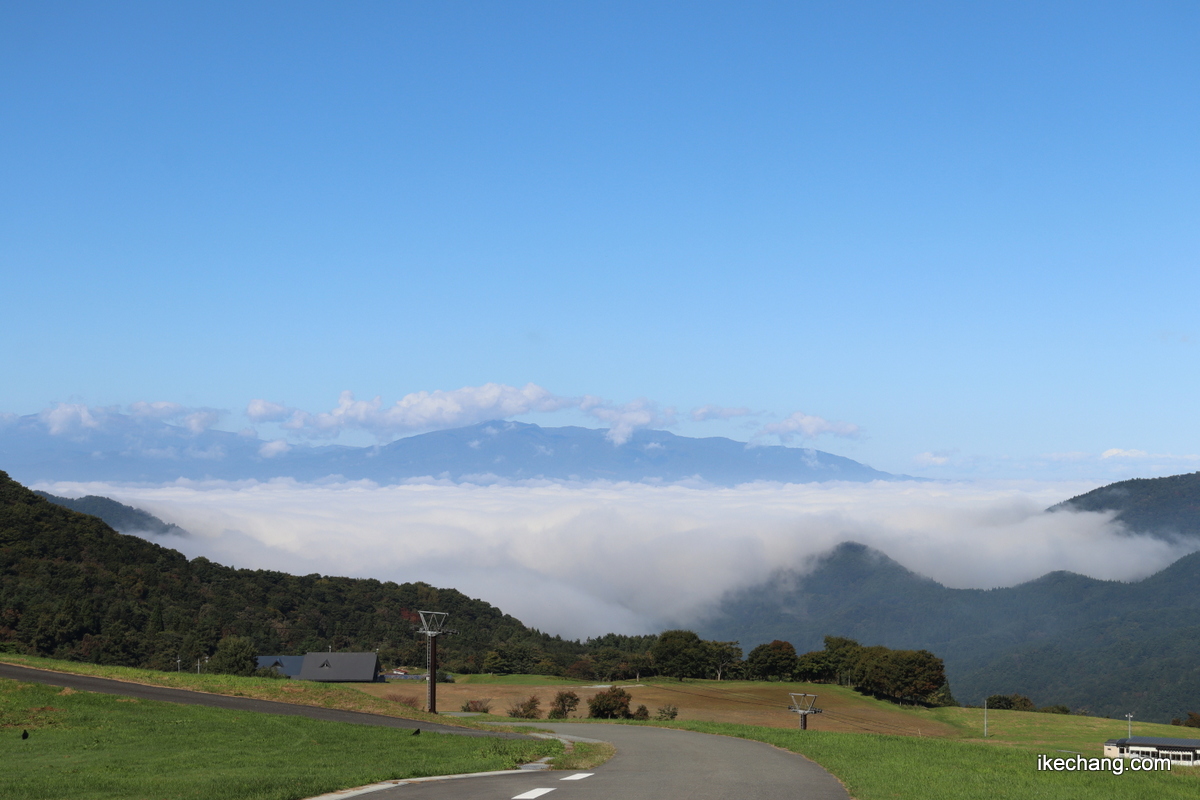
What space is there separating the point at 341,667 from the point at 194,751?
437 feet

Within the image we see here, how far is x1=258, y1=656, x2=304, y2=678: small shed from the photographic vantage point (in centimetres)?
16850

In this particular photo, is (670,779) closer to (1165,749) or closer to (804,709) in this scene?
(804,709)

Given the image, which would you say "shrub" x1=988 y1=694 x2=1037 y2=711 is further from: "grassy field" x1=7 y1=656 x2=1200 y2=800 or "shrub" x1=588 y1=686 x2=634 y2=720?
"grassy field" x1=7 y1=656 x2=1200 y2=800

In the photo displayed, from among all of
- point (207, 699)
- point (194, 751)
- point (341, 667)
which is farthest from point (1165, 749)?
point (341, 667)

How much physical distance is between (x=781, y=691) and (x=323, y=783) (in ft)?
464

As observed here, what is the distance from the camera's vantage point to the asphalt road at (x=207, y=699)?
47.1 meters

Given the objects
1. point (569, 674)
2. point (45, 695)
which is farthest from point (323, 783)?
point (569, 674)

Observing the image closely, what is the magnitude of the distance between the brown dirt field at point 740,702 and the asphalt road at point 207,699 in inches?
2174

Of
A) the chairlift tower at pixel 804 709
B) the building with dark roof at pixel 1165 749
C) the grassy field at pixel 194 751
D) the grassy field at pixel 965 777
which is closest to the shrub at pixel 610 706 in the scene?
the chairlift tower at pixel 804 709

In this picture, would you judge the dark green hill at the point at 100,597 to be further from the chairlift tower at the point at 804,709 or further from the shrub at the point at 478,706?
the chairlift tower at the point at 804,709

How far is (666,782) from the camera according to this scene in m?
22.5

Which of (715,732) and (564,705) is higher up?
(715,732)

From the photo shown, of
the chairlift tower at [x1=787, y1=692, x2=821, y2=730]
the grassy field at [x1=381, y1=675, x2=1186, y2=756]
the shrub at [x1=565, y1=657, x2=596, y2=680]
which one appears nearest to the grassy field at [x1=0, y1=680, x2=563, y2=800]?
the chairlift tower at [x1=787, y1=692, x2=821, y2=730]

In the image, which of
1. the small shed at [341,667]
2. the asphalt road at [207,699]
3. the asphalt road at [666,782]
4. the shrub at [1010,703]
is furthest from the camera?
the shrub at [1010,703]
